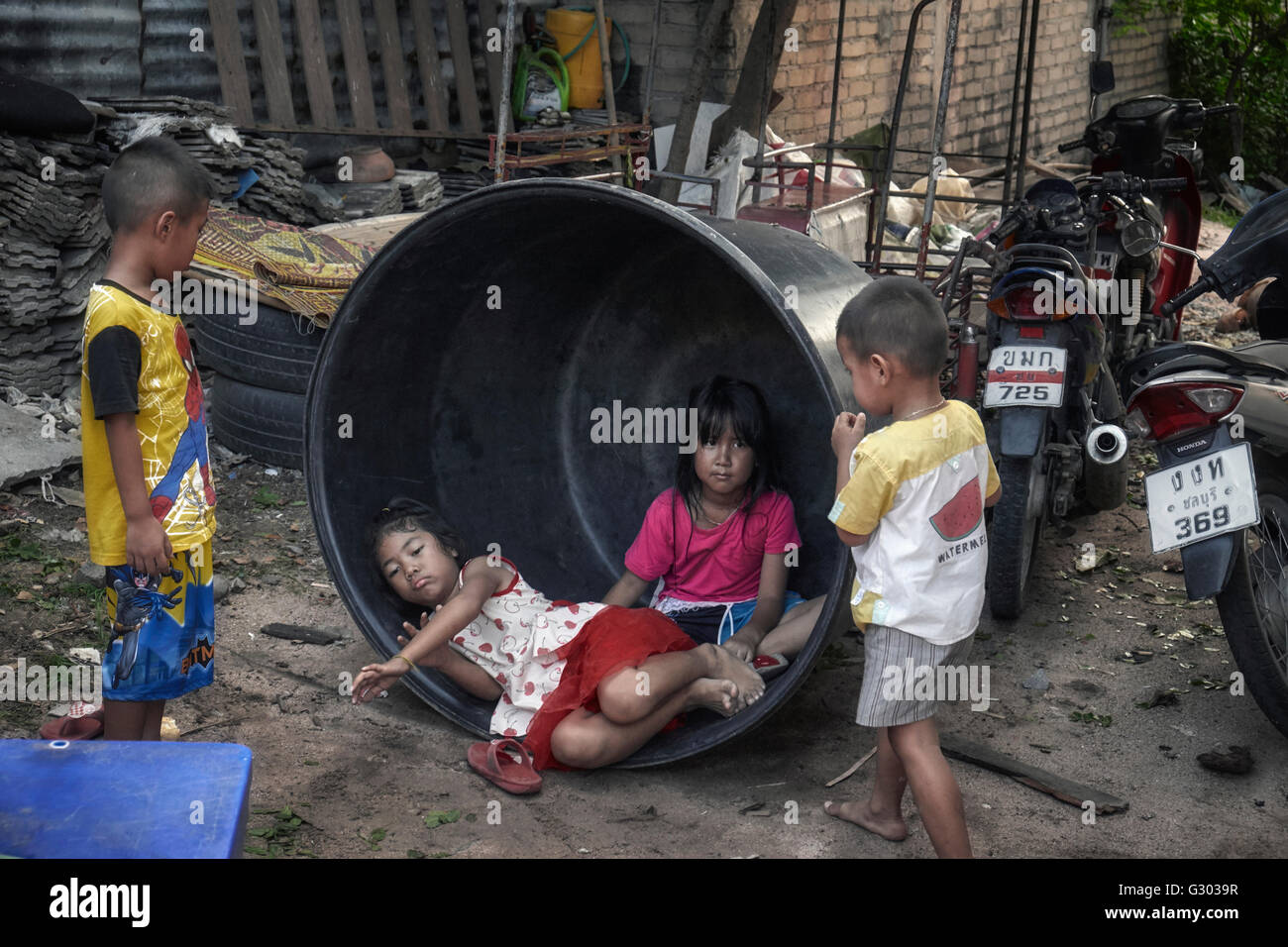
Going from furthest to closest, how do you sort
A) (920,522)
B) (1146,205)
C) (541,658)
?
(1146,205) → (541,658) → (920,522)

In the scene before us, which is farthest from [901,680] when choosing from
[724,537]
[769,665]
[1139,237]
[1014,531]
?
[1139,237]

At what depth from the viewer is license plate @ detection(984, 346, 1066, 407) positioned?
3812 mm

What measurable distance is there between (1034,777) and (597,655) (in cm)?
115

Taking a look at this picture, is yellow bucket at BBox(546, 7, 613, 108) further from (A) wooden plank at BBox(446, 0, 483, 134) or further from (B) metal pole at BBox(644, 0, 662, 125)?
(A) wooden plank at BBox(446, 0, 483, 134)

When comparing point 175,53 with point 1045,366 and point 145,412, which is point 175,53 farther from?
point 1045,366

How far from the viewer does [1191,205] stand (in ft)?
19.2

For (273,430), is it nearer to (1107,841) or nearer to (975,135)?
(1107,841)

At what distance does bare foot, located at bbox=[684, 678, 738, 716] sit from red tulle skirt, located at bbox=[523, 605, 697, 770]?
10 cm

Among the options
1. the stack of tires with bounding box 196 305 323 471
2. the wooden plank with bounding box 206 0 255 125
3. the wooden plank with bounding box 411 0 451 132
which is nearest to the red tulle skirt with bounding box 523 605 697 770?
the stack of tires with bounding box 196 305 323 471

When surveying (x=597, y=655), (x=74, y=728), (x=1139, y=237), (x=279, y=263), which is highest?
(x=1139, y=237)

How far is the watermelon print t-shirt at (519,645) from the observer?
3518 millimetres

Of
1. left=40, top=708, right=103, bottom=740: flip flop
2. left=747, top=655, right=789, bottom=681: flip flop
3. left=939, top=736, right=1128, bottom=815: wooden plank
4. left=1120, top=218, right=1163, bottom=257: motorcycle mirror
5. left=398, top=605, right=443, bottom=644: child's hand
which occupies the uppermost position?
left=1120, top=218, right=1163, bottom=257: motorcycle mirror

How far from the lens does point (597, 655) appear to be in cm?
339

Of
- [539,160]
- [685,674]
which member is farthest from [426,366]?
[539,160]
